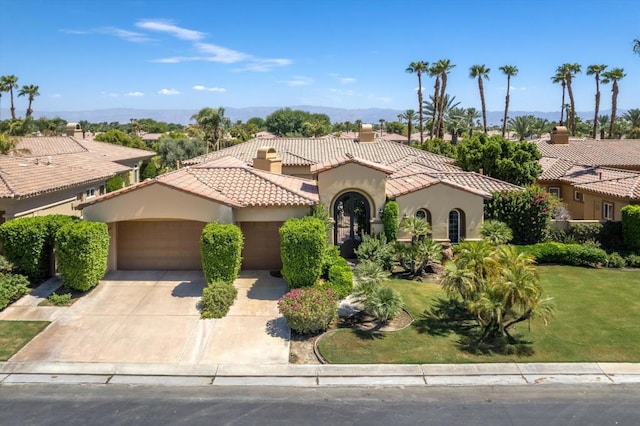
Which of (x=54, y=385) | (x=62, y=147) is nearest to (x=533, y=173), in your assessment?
(x=54, y=385)

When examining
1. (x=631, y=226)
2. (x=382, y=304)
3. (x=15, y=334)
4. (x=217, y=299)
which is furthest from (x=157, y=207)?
(x=631, y=226)

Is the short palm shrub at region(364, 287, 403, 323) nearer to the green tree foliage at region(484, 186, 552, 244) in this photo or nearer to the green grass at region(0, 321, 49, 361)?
the green grass at region(0, 321, 49, 361)

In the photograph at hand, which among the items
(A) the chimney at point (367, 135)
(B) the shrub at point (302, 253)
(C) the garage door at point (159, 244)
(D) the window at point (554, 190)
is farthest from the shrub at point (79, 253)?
(D) the window at point (554, 190)

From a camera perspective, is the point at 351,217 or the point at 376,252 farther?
the point at 351,217

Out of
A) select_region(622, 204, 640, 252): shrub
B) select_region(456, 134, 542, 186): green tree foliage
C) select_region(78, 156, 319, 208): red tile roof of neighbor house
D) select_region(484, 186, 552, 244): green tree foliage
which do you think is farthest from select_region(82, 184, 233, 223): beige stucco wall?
select_region(622, 204, 640, 252): shrub

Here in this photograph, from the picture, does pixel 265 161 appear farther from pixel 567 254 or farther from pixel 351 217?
pixel 567 254
